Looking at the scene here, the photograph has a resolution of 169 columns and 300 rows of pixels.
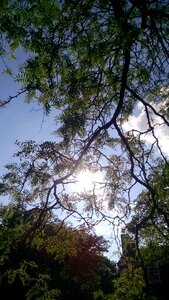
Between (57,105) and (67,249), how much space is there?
10.0 ft

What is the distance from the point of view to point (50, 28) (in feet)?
19.2

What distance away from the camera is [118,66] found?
6844 millimetres

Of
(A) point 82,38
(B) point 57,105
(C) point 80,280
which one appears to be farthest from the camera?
(C) point 80,280

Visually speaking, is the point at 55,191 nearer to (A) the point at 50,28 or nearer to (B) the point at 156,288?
(A) the point at 50,28

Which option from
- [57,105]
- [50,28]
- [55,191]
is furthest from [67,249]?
[50,28]

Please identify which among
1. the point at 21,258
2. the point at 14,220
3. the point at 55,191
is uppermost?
the point at 55,191

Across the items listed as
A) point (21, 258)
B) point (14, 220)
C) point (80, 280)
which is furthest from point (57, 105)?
point (80, 280)

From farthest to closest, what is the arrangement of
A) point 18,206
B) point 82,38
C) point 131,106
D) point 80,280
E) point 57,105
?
point 80,280 < point 131,106 < point 57,105 < point 18,206 < point 82,38

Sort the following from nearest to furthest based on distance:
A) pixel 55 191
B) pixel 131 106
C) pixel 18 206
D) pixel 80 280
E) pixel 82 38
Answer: pixel 82 38 → pixel 55 191 → pixel 18 206 → pixel 131 106 → pixel 80 280

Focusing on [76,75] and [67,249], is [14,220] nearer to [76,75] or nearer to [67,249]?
[67,249]

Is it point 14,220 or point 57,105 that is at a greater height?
point 57,105

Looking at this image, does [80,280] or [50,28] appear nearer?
[50,28]

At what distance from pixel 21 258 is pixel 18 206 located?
3.17 ft

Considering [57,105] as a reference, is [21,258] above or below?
below
